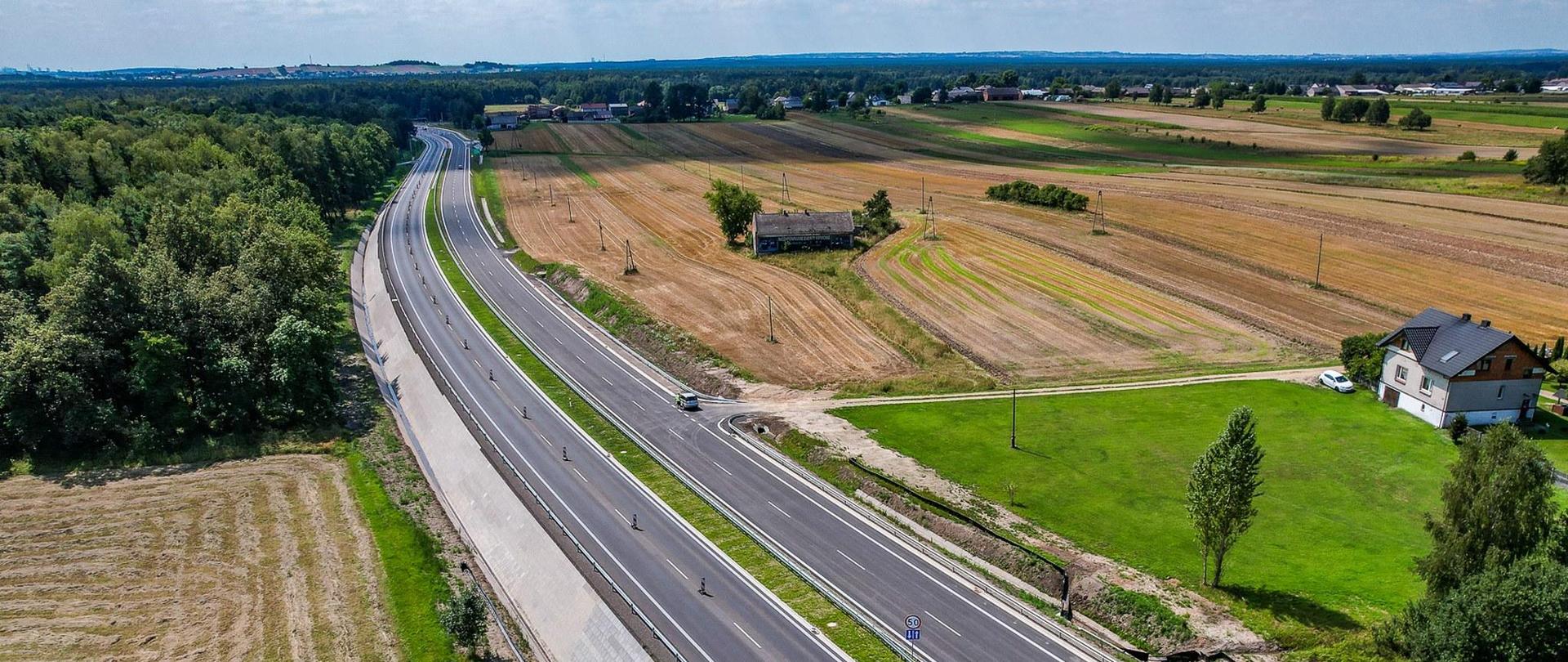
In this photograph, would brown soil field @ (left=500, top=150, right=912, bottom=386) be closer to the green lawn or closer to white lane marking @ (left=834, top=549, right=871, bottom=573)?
the green lawn

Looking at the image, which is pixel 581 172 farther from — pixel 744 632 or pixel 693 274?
pixel 744 632

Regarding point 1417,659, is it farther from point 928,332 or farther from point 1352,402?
point 928,332

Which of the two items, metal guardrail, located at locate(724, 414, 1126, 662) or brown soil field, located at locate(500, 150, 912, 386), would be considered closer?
metal guardrail, located at locate(724, 414, 1126, 662)

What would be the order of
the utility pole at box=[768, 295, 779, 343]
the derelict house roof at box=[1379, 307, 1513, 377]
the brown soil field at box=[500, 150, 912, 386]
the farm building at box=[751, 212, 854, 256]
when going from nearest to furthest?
the derelict house roof at box=[1379, 307, 1513, 377], the brown soil field at box=[500, 150, 912, 386], the utility pole at box=[768, 295, 779, 343], the farm building at box=[751, 212, 854, 256]

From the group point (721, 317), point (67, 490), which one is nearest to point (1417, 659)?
point (721, 317)

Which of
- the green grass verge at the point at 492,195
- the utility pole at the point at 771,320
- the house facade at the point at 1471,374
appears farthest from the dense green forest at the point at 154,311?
the house facade at the point at 1471,374

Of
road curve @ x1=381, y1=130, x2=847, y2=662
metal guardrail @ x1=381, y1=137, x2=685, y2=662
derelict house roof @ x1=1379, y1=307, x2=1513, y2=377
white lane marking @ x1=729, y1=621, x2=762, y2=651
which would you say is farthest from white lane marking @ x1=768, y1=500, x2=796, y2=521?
derelict house roof @ x1=1379, y1=307, x2=1513, y2=377

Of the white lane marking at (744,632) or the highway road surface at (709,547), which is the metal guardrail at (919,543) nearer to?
the highway road surface at (709,547)

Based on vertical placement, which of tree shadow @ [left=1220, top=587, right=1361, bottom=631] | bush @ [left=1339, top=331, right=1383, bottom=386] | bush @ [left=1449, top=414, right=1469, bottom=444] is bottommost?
tree shadow @ [left=1220, top=587, right=1361, bottom=631]
